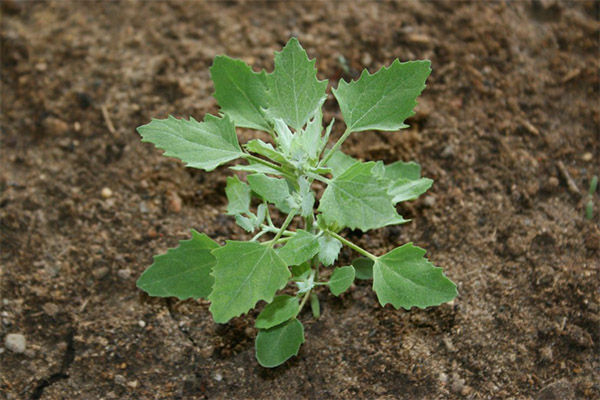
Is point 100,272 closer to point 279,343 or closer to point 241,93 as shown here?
point 279,343

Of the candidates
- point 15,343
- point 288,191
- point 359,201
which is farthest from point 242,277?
point 15,343

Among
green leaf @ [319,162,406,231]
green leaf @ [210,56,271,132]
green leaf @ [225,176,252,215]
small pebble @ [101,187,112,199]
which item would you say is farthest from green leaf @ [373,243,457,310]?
small pebble @ [101,187,112,199]

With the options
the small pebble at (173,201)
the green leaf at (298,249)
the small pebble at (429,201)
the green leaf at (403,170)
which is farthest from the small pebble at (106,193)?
the small pebble at (429,201)

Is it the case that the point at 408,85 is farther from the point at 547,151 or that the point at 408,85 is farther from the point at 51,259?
the point at 51,259

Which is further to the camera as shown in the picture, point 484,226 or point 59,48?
point 59,48

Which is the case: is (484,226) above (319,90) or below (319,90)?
below

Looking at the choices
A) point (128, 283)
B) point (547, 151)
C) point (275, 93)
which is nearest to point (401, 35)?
point (547, 151)

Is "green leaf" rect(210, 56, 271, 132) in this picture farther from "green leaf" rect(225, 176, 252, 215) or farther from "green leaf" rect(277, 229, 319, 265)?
"green leaf" rect(277, 229, 319, 265)
